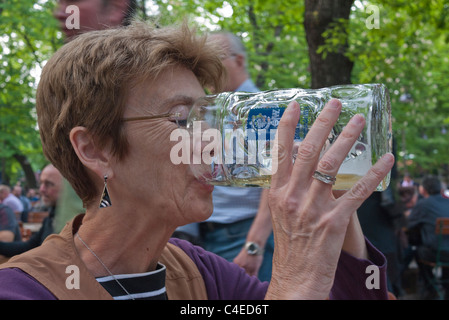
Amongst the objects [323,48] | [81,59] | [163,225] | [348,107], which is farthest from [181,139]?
[323,48]

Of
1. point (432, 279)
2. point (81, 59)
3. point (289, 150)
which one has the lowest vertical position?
point (432, 279)

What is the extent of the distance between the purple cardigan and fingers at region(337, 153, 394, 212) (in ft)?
1.56

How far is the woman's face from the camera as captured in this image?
1.57 metres

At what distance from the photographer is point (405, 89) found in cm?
1202

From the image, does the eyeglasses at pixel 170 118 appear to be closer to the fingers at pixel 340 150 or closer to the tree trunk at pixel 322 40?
the fingers at pixel 340 150

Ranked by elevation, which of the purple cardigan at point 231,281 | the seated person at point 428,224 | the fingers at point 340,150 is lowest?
the seated person at point 428,224

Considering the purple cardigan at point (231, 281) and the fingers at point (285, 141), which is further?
the purple cardigan at point (231, 281)

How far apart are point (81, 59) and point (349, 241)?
3.16 feet

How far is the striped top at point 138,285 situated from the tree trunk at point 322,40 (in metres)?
3.92

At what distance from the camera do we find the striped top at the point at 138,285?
1.51 metres

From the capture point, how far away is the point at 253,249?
2930 mm

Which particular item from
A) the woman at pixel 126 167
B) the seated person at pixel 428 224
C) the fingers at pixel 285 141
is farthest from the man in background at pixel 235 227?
the seated person at pixel 428 224

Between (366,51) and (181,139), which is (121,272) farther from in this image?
(366,51)
